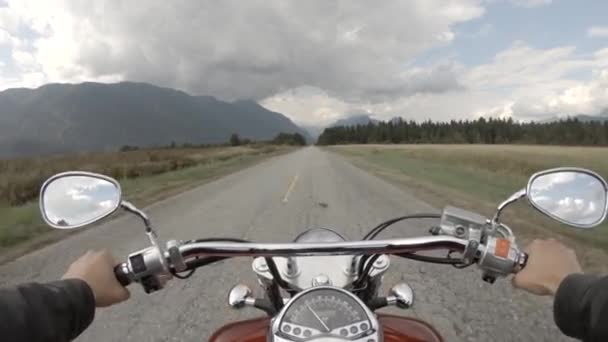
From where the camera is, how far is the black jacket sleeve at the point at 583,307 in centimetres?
111

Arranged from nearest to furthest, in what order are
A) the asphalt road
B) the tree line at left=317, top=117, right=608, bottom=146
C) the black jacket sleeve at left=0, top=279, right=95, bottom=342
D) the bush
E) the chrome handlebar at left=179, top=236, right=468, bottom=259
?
the black jacket sleeve at left=0, top=279, right=95, bottom=342 → the chrome handlebar at left=179, top=236, right=468, bottom=259 → the asphalt road → the tree line at left=317, top=117, right=608, bottom=146 → the bush

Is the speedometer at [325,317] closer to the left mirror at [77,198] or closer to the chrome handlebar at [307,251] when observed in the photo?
the chrome handlebar at [307,251]

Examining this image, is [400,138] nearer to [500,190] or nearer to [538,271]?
[500,190]

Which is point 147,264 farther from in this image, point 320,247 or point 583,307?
point 583,307

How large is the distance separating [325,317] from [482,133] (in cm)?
11488

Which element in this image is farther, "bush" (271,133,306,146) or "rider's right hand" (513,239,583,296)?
"bush" (271,133,306,146)

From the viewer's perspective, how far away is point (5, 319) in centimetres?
103

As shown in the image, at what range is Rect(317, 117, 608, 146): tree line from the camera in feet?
274

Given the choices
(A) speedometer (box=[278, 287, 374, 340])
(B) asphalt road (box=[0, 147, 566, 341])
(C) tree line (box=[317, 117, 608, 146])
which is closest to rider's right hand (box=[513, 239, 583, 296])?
(A) speedometer (box=[278, 287, 374, 340])

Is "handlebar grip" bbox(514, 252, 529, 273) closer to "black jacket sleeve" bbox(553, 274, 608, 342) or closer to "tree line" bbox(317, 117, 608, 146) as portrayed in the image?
"black jacket sleeve" bbox(553, 274, 608, 342)

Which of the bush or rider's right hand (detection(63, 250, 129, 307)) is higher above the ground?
rider's right hand (detection(63, 250, 129, 307))

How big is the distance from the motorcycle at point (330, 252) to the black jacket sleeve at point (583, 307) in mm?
182

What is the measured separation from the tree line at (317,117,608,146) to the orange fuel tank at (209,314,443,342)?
299 ft

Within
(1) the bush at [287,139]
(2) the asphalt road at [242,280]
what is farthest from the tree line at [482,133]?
(2) the asphalt road at [242,280]
